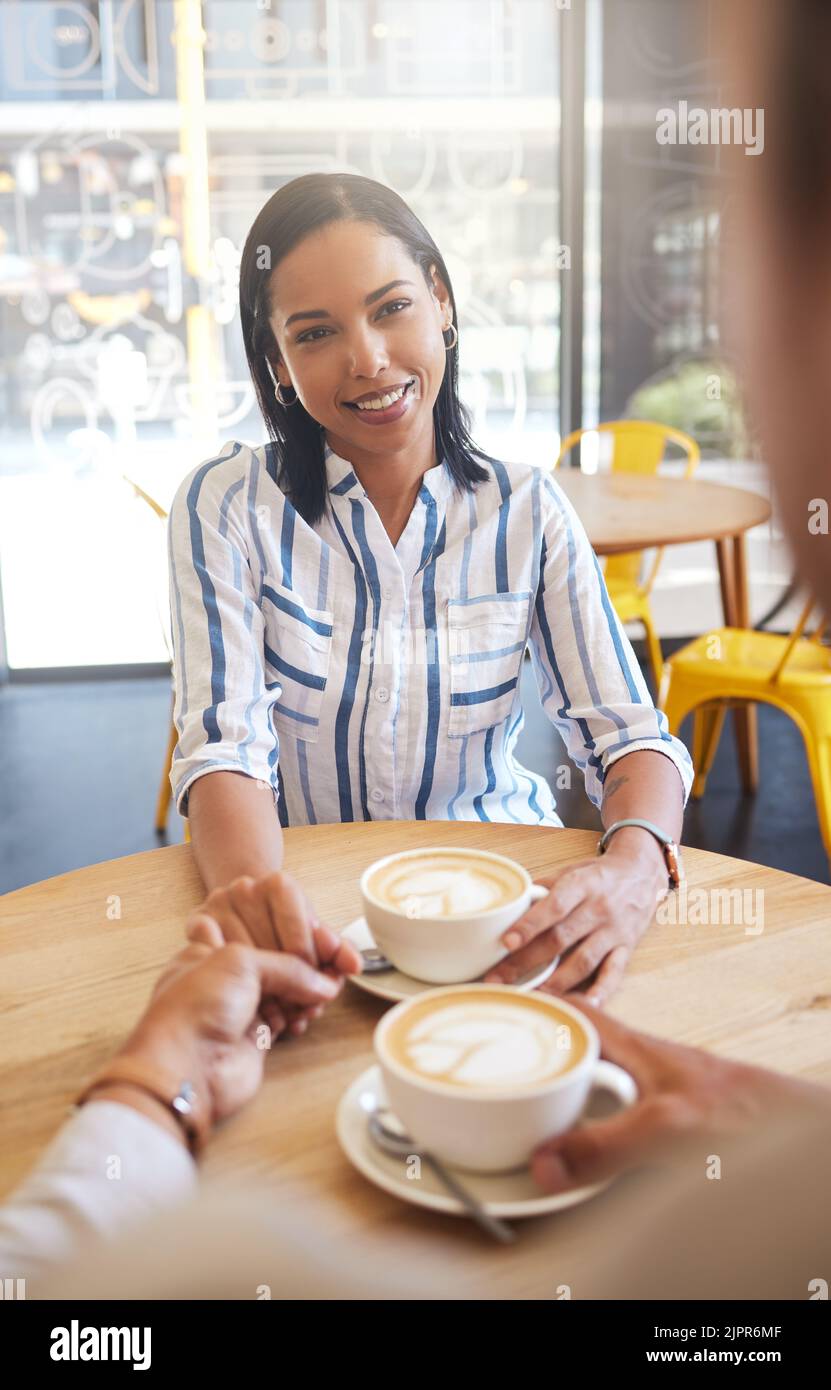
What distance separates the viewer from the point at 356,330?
1422mm

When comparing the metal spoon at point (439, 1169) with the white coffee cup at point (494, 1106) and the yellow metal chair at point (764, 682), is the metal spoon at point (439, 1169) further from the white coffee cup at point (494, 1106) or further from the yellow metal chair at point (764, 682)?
the yellow metal chair at point (764, 682)

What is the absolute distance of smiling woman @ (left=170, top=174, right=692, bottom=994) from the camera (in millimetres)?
1389

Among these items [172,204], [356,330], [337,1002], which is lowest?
[337,1002]

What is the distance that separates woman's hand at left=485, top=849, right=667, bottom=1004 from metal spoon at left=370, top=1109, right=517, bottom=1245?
0.19 meters

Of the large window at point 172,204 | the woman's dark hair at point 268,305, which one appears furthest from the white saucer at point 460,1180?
the large window at point 172,204

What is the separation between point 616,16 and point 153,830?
3.05 metres

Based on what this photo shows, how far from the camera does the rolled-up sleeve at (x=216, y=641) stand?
1.27m

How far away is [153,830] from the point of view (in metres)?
3.16

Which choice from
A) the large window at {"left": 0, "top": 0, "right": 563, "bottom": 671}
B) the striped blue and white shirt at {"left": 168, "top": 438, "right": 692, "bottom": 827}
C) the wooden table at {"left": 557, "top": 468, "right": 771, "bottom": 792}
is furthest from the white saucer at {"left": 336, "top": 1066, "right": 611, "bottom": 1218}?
the large window at {"left": 0, "top": 0, "right": 563, "bottom": 671}

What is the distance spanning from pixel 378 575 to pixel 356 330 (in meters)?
0.28

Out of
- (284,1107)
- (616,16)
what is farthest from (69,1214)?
(616,16)

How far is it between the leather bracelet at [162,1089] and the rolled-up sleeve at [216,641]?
54 centimetres

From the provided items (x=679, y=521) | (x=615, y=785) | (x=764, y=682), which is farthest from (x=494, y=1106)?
(x=679, y=521)

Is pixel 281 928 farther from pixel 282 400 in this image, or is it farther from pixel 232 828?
pixel 282 400
